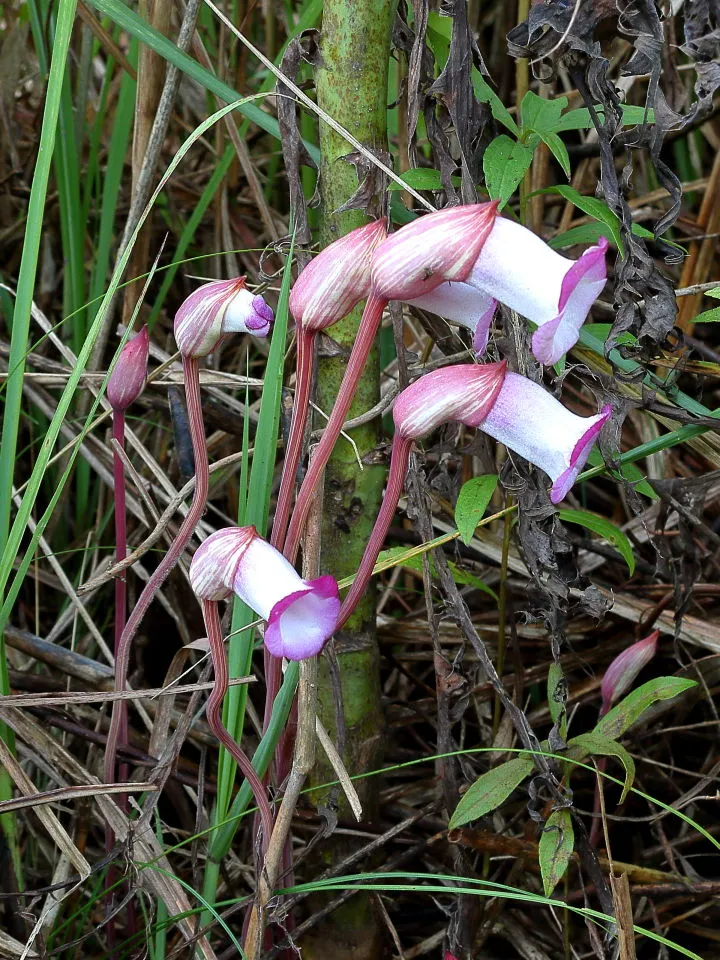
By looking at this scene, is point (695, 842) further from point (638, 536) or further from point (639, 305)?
point (639, 305)

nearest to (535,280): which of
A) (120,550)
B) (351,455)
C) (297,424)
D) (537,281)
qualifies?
(537,281)

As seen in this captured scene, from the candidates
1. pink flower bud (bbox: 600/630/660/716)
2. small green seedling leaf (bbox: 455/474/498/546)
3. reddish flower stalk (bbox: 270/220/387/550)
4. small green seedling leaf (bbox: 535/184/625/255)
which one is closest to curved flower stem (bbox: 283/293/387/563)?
reddish flower stalk (bbox: 270/220/387/550)

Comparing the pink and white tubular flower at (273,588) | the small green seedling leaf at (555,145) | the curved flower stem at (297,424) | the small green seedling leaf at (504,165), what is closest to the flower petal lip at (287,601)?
the pink and white tubular flower at (273,588)

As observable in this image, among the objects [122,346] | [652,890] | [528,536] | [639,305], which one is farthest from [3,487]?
[652,890]

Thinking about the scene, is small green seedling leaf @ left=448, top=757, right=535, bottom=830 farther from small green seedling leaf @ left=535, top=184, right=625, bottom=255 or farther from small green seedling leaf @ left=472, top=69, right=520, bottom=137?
small green seedling leaf @ left=472, top=69, right=520, bottom=137

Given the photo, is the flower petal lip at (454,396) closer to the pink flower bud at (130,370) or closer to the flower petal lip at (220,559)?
the flower petal lip at (220,559)

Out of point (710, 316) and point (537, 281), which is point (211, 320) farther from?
point (710, 316)

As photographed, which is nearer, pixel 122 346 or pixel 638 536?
pixel 122 346
